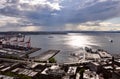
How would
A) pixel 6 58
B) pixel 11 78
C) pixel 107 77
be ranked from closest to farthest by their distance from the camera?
pixel 11 78
pixel 107 77
pixel 6 58

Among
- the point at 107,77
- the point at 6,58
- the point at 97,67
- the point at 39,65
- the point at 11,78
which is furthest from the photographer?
the point at 6,58

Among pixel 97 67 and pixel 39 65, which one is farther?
pixel 39 65

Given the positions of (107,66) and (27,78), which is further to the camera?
(107,66)

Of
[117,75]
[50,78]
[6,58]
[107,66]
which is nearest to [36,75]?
[50,78]

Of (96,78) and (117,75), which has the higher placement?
(117,75)

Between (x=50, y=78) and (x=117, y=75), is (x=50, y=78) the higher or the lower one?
the lower one

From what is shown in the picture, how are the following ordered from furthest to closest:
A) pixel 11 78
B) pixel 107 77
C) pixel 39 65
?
pixel 39 65, pixel 107 77, pixel 11 78

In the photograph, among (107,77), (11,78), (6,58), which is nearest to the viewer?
(11,78)

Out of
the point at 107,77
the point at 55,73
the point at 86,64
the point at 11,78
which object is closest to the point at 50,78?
the point at 55,73

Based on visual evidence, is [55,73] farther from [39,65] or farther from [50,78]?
[39,65]

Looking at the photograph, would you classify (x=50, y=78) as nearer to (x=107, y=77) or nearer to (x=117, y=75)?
(x=107, y=77)
